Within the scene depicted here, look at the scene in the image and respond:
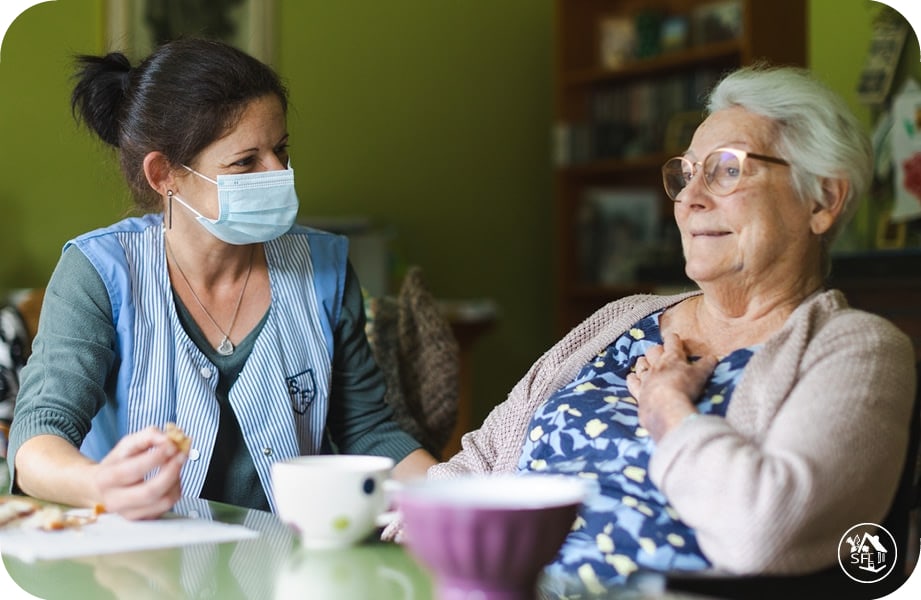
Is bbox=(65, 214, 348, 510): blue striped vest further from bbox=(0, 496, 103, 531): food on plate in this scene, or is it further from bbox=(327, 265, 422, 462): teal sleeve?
bbox=(0, 496, 103, 531): food on plate

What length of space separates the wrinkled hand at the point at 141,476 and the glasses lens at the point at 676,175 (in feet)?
2.23

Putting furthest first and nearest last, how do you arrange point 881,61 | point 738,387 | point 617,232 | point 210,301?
1. point 617,232
2. point 881,61
3. point 210,301
4. point 738,387

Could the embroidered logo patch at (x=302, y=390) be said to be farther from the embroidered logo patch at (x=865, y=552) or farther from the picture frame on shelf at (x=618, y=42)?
the picture frame on shelf at (x=618, y=42)

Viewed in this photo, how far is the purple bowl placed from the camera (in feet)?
2.06

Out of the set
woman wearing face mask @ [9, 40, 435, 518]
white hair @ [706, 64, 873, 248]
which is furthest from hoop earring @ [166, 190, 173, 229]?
white hair @ [706, 64, 873, 248]

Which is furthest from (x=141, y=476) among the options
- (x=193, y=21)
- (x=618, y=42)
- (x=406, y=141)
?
(x=618, y=42)

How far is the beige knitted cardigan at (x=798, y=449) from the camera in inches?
35.5

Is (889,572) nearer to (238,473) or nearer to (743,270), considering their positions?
(743,270)

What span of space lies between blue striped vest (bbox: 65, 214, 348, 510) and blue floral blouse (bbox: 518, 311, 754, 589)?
438 mm

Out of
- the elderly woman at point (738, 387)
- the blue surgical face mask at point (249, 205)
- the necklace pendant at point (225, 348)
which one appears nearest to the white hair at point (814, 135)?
the elderly woman at point (738, 387)

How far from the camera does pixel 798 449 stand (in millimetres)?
921

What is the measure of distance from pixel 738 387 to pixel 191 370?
31.1 inches

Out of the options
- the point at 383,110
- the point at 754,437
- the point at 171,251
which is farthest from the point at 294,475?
the point at 383,110

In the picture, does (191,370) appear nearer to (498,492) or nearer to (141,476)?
(141,476)
